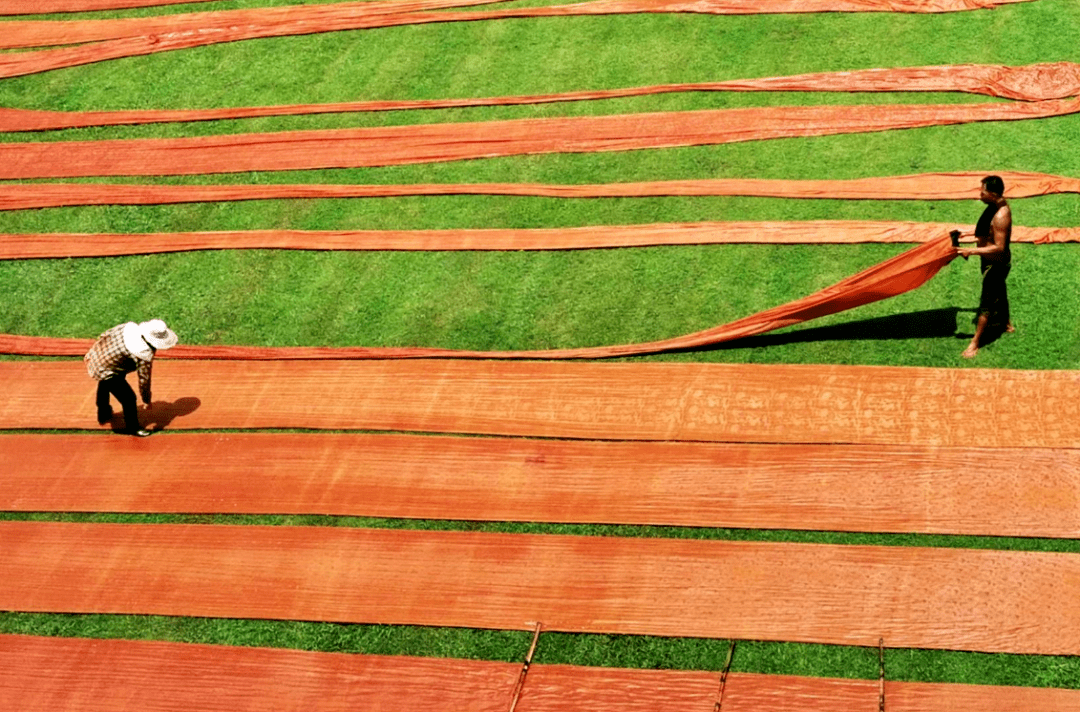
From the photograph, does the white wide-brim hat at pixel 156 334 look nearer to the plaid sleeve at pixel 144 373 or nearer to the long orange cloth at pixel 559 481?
the plaid sleeve at pixel 144 373

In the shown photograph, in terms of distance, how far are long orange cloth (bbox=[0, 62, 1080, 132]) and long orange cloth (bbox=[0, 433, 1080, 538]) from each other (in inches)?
159

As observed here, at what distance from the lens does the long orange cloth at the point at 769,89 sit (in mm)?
9758

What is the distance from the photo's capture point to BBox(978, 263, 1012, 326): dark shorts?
7469mm

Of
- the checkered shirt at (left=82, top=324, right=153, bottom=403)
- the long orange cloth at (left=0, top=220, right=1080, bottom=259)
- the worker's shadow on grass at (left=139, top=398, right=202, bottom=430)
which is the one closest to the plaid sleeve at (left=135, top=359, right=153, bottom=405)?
the checkered shirt at (left=82, top=324, right=153, bottom=403)

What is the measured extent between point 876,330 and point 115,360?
209 inches

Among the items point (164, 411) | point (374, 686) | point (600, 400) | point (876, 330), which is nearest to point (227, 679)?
point (374, 686)

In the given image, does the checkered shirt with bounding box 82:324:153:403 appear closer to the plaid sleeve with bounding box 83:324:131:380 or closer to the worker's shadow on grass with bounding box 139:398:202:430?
the plaid sleeve with bounding box 83:324:131:380

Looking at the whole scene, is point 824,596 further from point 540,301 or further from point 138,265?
point 138,265

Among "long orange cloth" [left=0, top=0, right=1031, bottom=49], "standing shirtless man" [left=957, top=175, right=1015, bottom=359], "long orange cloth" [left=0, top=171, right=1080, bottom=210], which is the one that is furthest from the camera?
"long orange cloth" [left=0, top=0, right=1031, bottom=49]

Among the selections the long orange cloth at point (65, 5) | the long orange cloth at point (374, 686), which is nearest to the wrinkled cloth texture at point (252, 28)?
the long orange cloth at point (65, 5)

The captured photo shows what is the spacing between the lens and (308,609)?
6.91 m

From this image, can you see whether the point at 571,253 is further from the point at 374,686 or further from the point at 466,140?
the point at 374,686

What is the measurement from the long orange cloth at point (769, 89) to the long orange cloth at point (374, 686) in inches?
226

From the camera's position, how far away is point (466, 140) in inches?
406
